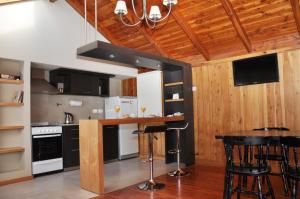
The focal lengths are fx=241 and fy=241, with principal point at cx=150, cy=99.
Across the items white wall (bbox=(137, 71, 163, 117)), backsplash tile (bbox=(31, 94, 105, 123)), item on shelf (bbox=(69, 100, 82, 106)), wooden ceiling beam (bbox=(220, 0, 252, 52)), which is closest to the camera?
wooden ceiling beam (bbox=(220, 0, 252, 52))

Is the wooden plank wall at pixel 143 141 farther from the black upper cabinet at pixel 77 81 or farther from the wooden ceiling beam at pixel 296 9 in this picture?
the wooden ceiling beam at pixel 296 9

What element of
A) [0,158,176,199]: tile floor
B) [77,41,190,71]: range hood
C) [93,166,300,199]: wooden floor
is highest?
[77,41,190,71]: range hood

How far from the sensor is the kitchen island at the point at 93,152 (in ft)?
10.9

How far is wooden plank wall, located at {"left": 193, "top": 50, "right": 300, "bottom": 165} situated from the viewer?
4.22 m

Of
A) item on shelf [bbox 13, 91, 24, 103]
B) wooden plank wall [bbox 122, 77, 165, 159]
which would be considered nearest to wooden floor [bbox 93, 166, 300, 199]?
wooden plank wall [bbox 122, 77, 165, 159]

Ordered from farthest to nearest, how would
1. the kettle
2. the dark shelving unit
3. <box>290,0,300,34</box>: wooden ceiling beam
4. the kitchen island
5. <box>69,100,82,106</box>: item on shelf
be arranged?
<box>69,100,82,106</box>: item on shelf → the kettle → the dark shelving unit → <box>290,0,300,34</box>: wooden ceiling beam → the kitchen island

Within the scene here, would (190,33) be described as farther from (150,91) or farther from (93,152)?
(93,152)

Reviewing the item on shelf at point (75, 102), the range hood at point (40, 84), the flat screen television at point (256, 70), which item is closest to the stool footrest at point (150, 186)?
the flat screen television at point (256, 70)

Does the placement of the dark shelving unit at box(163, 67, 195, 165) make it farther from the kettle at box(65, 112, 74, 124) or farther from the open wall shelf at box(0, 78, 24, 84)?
the open wall shelf at box(0, 78, 24, 84)

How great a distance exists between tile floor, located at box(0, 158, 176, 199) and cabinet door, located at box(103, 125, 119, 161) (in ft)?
1.27

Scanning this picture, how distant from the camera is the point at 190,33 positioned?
482 centimetres

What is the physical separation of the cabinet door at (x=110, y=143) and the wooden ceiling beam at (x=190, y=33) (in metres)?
2.62

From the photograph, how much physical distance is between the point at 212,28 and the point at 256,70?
1167 mm

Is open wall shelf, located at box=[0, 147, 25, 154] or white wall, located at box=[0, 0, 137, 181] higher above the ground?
white wall, located at box=[0, 0, 137, 181]
